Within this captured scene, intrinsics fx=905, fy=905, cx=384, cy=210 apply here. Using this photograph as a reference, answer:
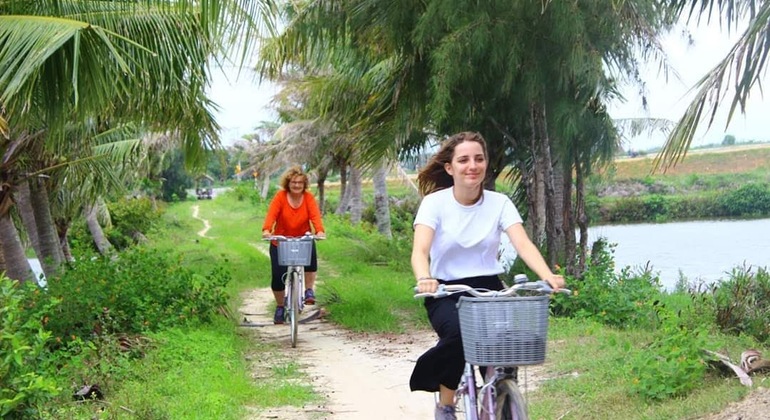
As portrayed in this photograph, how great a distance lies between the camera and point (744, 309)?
8.92 metres

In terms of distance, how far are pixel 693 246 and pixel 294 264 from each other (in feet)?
54.4

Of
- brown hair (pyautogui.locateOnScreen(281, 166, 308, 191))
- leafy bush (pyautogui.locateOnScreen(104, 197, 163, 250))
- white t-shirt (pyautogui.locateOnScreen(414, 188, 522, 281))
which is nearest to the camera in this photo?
white t-shirt (pyautogui.locateOnScreen(414, 188, 522, 281))

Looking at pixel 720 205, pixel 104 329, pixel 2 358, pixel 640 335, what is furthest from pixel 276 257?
pixel 720 205

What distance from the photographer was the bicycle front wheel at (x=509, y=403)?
3.88m

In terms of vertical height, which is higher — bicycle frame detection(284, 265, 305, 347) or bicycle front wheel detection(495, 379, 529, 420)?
bicycle front wheel detection(495, 379, 529, 420)

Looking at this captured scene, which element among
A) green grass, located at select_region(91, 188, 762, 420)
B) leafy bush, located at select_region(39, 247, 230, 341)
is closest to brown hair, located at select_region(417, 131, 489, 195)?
green grass, located at select_region(91, 188, 762, 420)

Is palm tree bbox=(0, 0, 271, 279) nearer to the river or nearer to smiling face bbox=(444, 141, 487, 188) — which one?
smiling face bbox=(444, 141, 487, 188)

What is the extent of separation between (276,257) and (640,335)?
402 centimetres

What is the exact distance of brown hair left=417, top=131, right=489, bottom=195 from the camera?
14.8 feet

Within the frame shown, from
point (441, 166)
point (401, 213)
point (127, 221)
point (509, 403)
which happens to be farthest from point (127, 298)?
Result: point (401, 213)

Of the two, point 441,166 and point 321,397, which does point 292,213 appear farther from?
point 441,166

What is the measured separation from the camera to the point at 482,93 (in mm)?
11406

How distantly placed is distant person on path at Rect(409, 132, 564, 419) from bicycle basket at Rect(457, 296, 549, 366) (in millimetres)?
573

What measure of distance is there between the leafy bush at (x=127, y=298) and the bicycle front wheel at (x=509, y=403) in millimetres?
5297
